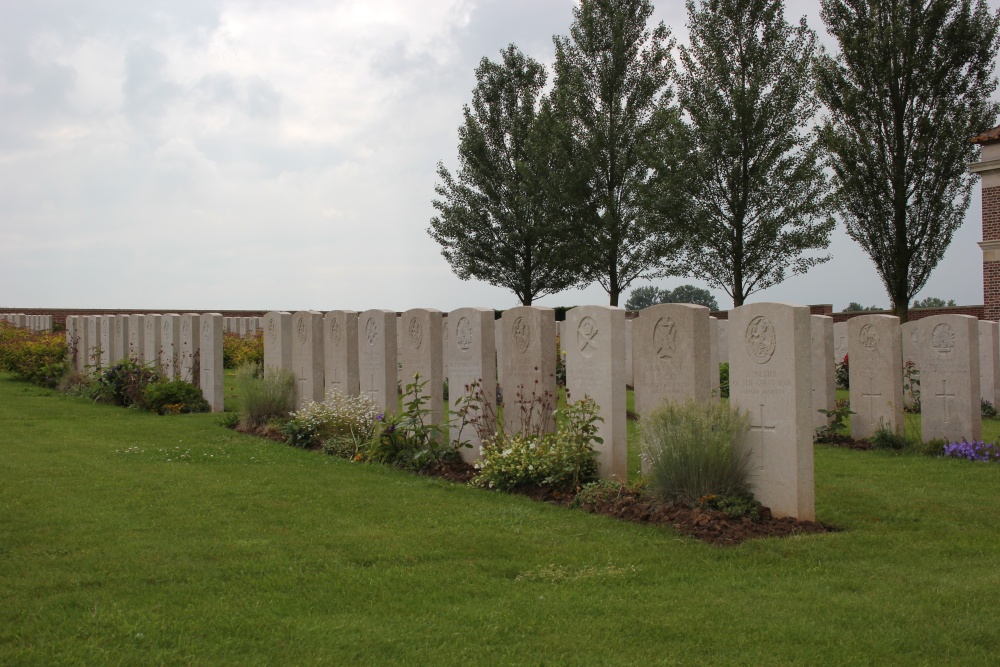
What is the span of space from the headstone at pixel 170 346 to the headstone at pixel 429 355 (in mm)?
7174

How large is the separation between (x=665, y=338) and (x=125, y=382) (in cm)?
1173

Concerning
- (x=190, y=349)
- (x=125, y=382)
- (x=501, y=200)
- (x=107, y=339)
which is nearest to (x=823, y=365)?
(x=190, y=349)

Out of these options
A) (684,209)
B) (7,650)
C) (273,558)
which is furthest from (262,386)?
(684,209)

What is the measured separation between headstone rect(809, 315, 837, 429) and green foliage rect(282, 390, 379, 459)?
595 centimetres

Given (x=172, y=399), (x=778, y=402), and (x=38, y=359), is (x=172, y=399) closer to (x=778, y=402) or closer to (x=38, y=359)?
(x=38, y=359)

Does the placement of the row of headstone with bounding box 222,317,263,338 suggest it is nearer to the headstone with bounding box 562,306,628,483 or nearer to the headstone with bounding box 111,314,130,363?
the headstone with bounding box 111,314,130,363

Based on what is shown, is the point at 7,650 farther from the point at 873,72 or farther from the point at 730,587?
the point at 873,72

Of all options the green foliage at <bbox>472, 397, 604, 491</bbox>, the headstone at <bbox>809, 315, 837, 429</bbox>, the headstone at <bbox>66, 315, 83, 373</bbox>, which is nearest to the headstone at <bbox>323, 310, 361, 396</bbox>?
the green foliage at <bbox>472, 397, 604, 491</bbox>

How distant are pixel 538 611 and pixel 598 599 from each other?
15.9 inches

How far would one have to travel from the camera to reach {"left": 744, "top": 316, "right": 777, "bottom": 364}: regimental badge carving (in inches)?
271

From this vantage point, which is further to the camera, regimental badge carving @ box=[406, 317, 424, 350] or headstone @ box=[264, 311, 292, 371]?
headstone @ box=[264, 311, 292, 371]

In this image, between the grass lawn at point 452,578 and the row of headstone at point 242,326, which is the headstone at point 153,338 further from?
the row of headstone at point 242,326

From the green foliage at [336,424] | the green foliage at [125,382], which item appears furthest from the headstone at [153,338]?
the green foliage at [336,424]

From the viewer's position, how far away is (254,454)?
34.2ft
